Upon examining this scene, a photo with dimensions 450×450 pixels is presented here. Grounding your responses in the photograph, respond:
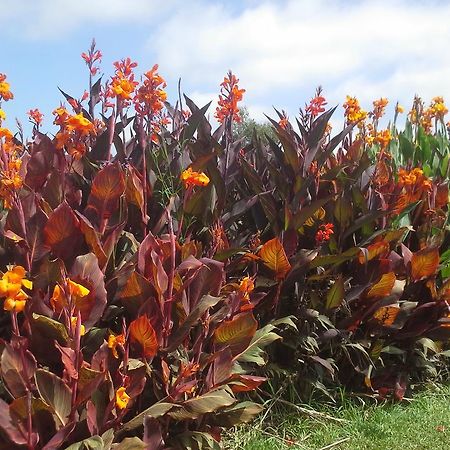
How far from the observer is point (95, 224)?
10.1 ft

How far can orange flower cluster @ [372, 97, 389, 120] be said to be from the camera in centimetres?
598

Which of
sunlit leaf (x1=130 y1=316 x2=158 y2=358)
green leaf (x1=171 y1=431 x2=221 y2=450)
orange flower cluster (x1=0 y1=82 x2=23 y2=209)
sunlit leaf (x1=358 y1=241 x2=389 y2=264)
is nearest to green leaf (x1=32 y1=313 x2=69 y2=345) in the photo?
sunlit leaf (x1=130 y1=316 x2=158 y2=358)

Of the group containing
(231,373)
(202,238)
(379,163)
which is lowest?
(231,373)

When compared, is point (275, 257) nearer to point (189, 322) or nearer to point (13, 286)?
point (189, 322)

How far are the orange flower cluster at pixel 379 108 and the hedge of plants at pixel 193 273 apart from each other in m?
1.01

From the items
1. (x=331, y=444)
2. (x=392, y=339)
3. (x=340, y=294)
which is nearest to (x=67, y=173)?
(x=340, y=294)

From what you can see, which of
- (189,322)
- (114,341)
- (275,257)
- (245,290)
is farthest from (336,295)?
(114,341)

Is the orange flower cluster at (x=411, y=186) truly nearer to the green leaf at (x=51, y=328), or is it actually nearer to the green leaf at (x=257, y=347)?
the green leaf at (x=257, y=347)

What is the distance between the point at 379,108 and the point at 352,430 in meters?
3.14

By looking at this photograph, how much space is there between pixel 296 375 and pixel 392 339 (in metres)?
0.73

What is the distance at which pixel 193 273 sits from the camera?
119 inches

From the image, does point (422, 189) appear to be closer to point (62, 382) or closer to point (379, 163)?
point (379, 163)

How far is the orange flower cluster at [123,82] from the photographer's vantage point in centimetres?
320

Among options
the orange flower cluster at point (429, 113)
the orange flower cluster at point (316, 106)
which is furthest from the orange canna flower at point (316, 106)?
the orange flower cluster at point (429, 113)
